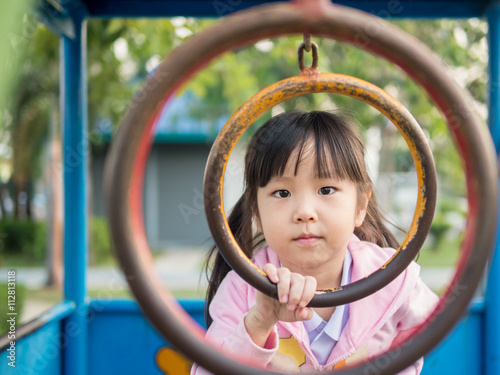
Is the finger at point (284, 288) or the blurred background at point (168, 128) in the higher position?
the blurred background at point (168, 128)

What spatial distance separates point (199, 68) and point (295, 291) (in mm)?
484

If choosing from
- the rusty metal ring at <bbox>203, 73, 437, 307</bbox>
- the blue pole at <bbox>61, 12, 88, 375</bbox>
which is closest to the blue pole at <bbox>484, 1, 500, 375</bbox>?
the rusty metal ring at <bbox>203, 73, 437, 307</bbox>

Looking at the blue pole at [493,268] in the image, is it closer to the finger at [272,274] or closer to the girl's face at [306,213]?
the girl's face at [306,213]

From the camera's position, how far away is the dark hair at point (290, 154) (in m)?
1.23

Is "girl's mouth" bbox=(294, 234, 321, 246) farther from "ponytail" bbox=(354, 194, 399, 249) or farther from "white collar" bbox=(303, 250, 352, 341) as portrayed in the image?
"ponytail" bbox=(354, 194, 399, 249)

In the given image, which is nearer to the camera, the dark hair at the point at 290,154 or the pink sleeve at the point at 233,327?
the pink sleeve at the point at 233,327

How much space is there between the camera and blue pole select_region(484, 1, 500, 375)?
1934 mm

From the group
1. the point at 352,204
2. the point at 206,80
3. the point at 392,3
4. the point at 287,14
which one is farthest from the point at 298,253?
the point at 206,80

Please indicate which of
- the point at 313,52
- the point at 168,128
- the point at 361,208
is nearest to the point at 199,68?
the point at 313,52

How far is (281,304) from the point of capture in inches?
41.3

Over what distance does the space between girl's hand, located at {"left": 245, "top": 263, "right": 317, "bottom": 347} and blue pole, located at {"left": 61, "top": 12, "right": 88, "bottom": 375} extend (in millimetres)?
1147

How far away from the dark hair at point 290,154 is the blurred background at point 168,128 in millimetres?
Answer: 253

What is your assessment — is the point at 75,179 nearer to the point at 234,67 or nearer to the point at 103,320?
the point at 103,320

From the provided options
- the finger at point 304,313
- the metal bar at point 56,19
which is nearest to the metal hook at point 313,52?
the finger at point 304,313
